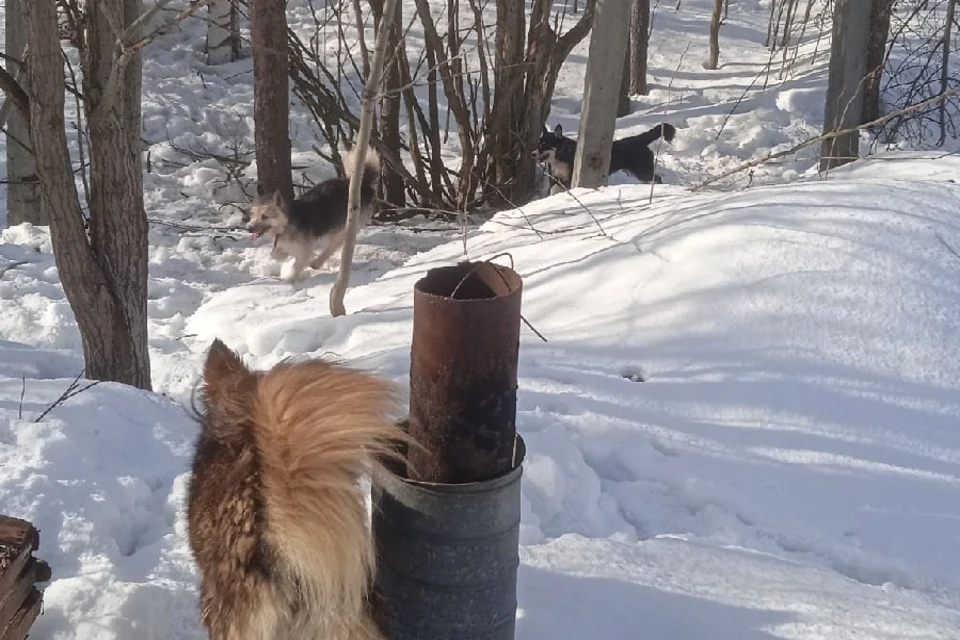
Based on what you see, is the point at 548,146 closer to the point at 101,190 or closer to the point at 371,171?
the point at 371,171

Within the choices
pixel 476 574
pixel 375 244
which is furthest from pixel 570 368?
pixel 375 244

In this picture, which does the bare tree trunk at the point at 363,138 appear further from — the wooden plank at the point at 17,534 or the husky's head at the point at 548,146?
the husky's head at the point at 548,146

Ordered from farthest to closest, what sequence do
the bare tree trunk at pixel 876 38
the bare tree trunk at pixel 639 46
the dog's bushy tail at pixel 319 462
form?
1. the bare tree trunk at pixel 639 46
2. the bare tree trunk at pixel 876 38
3. the dog's bushy tail at pixel 319 462

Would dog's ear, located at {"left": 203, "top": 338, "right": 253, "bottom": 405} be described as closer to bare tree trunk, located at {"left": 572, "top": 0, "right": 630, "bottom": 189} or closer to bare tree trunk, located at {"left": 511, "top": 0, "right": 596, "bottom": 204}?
bare tree trunk, located at {"left": 572, "top": 0, "right": 630, "bottom": 189}

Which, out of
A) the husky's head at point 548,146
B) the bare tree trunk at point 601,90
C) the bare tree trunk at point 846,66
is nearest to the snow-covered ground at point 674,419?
the bare tree trunk at point 601,90

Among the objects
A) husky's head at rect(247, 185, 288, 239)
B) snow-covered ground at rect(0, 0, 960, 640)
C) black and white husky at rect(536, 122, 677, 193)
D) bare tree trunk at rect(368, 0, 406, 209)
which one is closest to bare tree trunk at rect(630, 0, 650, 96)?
black and white husky at rect(536, 122, 677, 193)

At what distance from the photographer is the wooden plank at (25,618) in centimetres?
199

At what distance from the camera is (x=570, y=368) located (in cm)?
399

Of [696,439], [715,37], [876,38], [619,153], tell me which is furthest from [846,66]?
[715,37]

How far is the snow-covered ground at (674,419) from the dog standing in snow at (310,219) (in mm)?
1282

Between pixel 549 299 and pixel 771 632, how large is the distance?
280 centimetres

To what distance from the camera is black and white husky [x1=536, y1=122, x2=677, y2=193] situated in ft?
35.2

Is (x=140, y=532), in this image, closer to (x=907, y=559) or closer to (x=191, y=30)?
(x=907, y=559)

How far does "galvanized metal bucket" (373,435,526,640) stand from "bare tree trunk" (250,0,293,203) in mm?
7114
